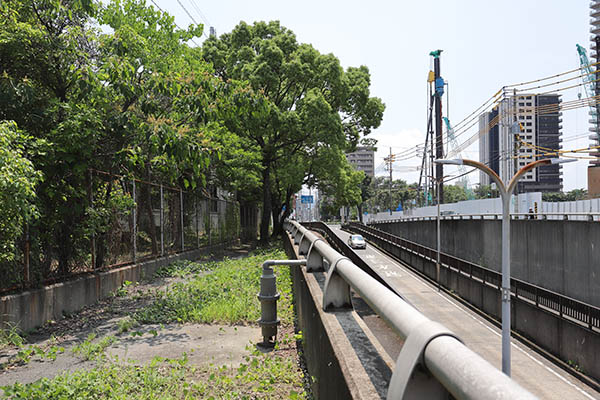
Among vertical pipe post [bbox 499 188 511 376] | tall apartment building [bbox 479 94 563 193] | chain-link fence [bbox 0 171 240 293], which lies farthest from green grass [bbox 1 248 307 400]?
tall apartment building [bbox 479 94 563 193]

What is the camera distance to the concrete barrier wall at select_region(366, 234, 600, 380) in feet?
48.7

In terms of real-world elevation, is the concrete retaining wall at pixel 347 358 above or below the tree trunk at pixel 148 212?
below

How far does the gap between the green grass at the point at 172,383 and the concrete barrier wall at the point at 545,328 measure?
13786mm

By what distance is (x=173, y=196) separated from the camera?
53.3 feet

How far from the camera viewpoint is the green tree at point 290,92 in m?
26.8

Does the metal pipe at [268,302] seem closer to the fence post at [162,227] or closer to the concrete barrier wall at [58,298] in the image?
the concrete barrier wall at [58,298]

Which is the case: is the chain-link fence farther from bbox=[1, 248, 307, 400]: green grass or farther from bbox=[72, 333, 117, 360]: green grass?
bbox=[72, 333, 117, 360]: green grass

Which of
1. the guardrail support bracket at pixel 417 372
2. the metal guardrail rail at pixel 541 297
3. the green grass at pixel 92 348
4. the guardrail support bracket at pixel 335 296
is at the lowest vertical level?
the metal guardrail rail at pixel 541 297

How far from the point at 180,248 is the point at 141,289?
5.53m

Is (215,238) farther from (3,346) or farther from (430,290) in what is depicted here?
(3,346)

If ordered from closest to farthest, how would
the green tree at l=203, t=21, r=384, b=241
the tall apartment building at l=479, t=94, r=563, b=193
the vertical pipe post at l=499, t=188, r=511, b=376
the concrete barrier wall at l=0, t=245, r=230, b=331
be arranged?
the concrete barrier wall at l=0, t=245, r=230, b=331
the vertical pipe post at l=499, t=188, r=511, b=376
the green tree at l=203, t=21, r=384, b=241
the tall apartment building at l=479, t=94, r=563, b=193

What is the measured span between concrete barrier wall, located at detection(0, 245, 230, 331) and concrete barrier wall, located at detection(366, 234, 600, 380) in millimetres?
14320

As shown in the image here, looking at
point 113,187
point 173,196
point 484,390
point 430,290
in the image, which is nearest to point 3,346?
point 113,187

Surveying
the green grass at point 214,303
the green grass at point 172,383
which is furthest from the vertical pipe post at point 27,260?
the green grass at point 172,383
